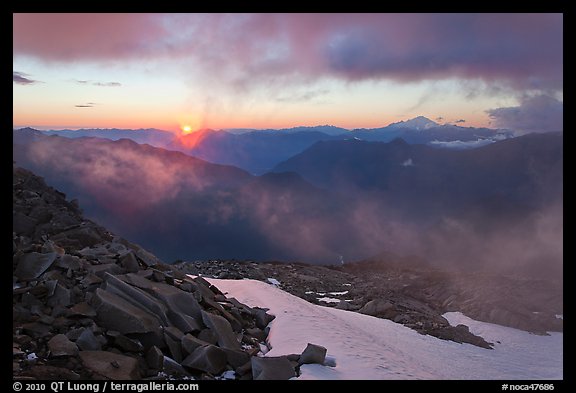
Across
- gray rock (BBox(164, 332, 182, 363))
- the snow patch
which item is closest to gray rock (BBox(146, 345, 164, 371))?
gray rock (BBox(164, 332, 182, 363))

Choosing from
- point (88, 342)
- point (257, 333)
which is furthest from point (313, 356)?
point (88, 342)

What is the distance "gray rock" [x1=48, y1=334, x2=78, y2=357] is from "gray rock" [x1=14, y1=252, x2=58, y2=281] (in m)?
3.62

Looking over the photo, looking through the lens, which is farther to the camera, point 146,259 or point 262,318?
point 146,259

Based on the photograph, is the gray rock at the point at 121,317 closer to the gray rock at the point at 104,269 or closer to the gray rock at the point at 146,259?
the gray rock at the point at 104,269

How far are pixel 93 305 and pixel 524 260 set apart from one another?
482ft

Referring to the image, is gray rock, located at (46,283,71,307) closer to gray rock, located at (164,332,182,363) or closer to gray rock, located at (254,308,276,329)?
gray rock, located at (164,332,182,363)

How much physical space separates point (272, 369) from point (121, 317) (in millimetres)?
4547

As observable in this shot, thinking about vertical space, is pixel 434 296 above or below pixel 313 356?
below

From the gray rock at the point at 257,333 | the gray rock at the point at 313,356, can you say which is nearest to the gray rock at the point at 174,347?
the gray rock at the point at 313,356

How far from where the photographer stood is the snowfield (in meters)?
12.6

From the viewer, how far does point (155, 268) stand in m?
17.0

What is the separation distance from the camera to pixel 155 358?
35.3ft

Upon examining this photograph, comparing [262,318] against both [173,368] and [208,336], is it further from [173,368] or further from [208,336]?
[173,368]
